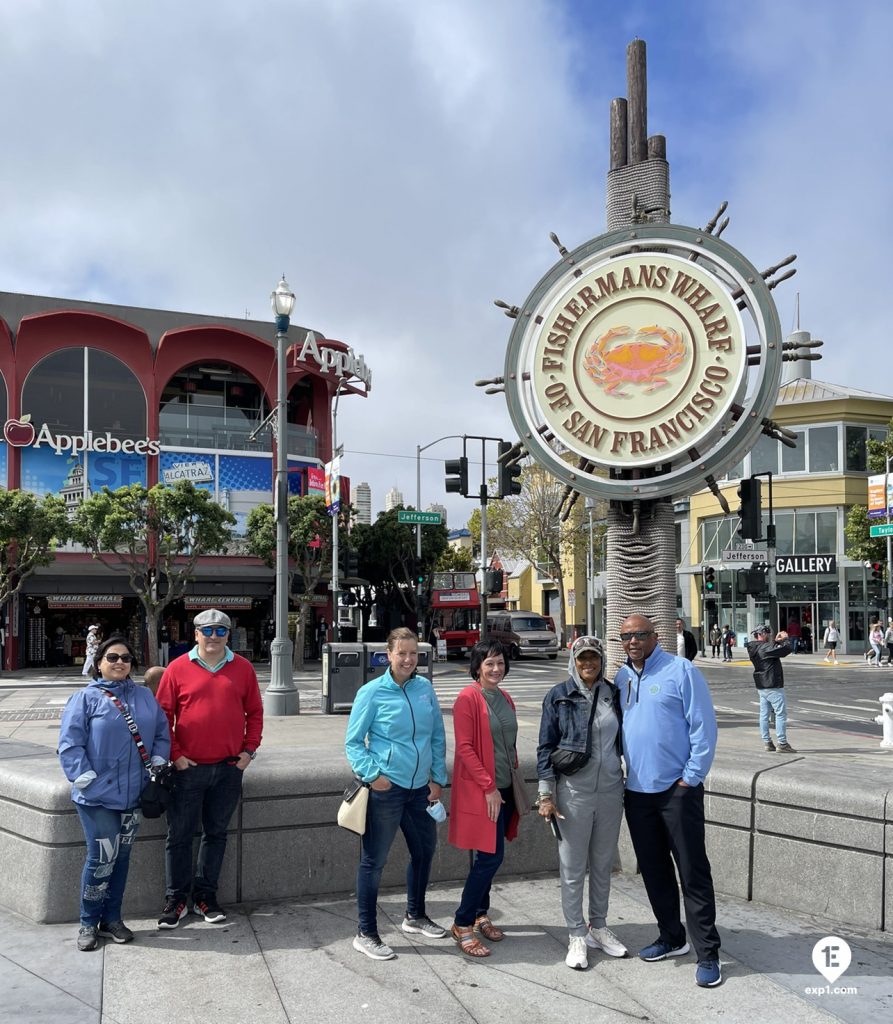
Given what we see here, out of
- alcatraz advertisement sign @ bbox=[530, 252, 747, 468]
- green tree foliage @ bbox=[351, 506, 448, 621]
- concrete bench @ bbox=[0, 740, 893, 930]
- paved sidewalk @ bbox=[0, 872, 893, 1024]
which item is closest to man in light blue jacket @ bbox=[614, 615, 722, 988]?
paved sidewalk @ bbox=[0, 872, 893, 1024]

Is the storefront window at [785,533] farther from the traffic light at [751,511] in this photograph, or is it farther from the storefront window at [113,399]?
the traffic light at [751,511]

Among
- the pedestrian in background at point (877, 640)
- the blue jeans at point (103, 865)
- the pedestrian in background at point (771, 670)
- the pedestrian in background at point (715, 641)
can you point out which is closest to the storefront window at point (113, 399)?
the pedestrian in background at point (715, 641)

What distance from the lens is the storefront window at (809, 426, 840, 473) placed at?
136ft

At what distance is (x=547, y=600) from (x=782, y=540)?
27382 mm

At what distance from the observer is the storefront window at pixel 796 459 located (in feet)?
138

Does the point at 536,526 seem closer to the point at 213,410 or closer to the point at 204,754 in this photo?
the point at 213,410

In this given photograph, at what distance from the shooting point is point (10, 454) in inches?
1377

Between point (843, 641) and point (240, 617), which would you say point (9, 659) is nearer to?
point (240, 617)

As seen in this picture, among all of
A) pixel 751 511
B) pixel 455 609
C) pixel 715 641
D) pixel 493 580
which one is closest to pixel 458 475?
pixel 493 580

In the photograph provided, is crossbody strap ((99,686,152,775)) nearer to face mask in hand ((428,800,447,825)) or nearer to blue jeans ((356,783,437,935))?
blue jeans ((356,783,437,935))

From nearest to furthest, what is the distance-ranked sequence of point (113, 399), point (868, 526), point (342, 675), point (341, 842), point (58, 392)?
point (341, 842) → point (342, 675) → point (868, 526) → point (58, 392) → point (113, 399)

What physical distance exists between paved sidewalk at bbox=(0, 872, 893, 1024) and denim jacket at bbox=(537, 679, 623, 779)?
1081 millimetres

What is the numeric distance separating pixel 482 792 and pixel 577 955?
0.95m

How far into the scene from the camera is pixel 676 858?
15.9ft
